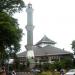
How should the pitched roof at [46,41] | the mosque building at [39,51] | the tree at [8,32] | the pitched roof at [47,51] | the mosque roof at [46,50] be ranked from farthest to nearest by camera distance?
the pitched roof at [46,41], the mosque roof at [46,50], the pitched roof at [47,51], the mosque building at [39,51], the tree at [8,32]

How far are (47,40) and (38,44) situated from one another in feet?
10.9

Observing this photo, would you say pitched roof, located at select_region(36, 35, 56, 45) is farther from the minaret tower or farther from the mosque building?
the minaret tower

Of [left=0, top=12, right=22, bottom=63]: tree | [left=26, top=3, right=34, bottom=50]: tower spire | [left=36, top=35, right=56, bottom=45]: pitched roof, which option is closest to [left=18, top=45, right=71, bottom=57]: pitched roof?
[left=36, top=35, right=56, bottom=45]: pitched roof

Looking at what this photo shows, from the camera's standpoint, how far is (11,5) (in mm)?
44156

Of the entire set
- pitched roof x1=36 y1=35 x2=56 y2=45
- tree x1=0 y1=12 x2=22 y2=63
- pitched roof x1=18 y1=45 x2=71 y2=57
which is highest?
pitched roof x1=36 y1=35 x2=56 y2=45

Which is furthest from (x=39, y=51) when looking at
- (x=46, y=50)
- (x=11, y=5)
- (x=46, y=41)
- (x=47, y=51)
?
(x=11, y=5)

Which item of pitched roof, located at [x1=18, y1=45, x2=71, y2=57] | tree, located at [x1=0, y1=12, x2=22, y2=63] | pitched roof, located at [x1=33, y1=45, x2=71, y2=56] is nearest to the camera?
tree, located at [x1=0, y1=12, x2=22, y2=63]

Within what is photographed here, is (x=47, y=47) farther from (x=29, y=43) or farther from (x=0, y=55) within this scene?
(x=0, y=55)

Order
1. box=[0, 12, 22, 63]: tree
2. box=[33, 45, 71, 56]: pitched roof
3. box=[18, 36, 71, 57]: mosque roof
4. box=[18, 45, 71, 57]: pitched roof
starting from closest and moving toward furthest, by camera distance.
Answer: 1. box=[0, 12, 22, 63]: tree
2. box=[18, 45, 71, 57]: pitched roof
3. box=[33, 45, 71, 56]: pitched roof
4. box=[18, 36, 71, 57]: mosque roof

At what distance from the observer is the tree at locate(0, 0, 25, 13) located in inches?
1704

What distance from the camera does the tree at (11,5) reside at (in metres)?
43.3

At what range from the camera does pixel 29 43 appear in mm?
108250

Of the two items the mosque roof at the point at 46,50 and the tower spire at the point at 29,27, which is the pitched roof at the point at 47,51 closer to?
the mosque roof at the point at 46,50

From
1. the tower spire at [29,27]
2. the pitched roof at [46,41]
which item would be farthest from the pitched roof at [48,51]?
the tower spire at [29,27]
